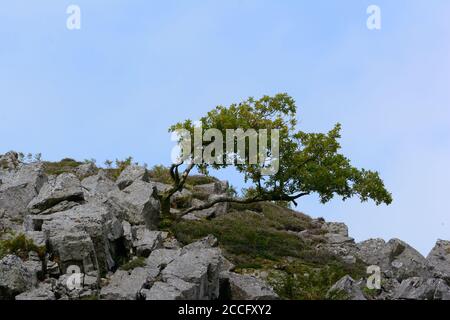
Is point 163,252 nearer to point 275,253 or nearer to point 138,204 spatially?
point 138,204

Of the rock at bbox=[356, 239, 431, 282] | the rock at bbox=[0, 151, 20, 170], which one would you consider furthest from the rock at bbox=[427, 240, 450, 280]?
the rock at bbox=[0, 151, 20, 170]

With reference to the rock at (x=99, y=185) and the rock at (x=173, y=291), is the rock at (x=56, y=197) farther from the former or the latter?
the rock at (x=173, y=291)

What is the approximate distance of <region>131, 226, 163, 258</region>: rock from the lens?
100.0 feet

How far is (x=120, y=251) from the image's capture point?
30.5 meters

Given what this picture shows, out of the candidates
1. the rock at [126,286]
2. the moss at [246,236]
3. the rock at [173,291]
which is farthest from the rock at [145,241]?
the rock at [173,291]

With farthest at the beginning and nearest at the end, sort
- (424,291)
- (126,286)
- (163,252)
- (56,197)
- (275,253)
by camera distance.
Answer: (275,253), (56,197), (424,291), (163,252), (126,286)

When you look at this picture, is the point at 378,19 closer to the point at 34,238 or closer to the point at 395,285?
the point at 395,285

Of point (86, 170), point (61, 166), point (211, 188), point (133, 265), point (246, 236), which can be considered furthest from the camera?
point (61, 166)

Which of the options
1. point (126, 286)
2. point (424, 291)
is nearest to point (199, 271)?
point (126, 286)

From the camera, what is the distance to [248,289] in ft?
84.2

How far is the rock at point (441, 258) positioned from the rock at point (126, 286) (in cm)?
2022

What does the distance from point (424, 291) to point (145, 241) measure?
1082 cm
